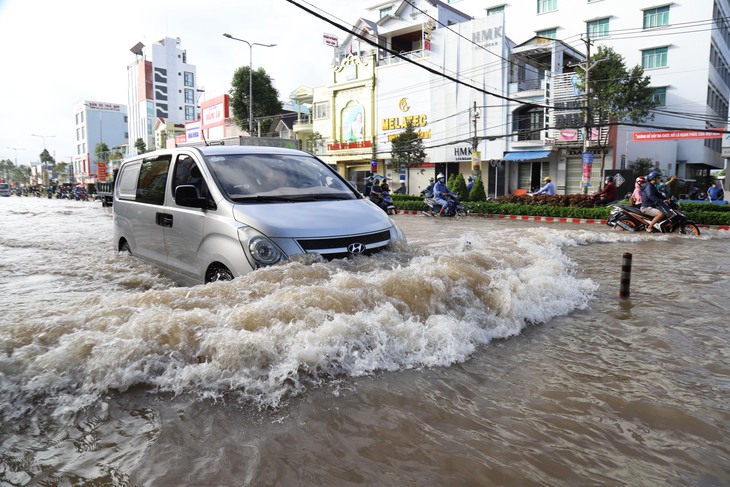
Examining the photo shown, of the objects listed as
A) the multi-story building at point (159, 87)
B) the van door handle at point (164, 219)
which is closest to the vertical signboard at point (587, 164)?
the van door handle at point (164, 219)

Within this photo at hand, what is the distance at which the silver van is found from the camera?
424cm

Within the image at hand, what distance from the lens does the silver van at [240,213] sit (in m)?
4.24

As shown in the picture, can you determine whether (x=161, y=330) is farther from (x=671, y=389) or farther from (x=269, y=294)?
(x=671, y=389)

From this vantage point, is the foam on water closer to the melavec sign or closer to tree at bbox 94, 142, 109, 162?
the melavec sign

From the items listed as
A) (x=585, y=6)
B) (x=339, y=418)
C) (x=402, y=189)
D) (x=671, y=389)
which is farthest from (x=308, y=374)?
(x=585, y=6)

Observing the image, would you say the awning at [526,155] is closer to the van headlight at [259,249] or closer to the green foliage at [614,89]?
the green foliage at [614,89]

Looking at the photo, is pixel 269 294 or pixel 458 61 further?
pixel 458 61

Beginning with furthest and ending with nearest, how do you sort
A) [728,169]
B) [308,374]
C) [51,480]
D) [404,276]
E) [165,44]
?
[165,44]
[728,169]
[404,276]
[308,374]
[51,480]

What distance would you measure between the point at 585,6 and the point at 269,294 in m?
39.7

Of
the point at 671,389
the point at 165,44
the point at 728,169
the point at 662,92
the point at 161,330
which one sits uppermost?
the point at 165,44

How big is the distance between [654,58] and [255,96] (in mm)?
32176

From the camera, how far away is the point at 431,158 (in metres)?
34.7

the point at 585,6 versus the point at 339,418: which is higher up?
the point at 585,6

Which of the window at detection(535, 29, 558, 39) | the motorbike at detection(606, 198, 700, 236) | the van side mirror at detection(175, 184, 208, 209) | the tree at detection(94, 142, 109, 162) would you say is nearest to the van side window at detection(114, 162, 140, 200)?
the van side mirror at detection(175, 184, 208, 209)
